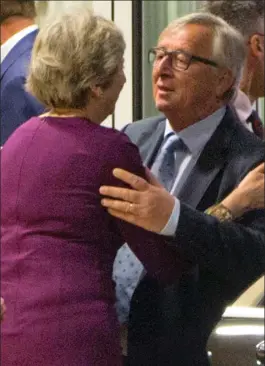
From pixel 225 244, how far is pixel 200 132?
17cm

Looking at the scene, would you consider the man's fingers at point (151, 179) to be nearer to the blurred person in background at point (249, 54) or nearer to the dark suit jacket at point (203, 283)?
the dark suit jacket at point (203, 283)

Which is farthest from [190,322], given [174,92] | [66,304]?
[174,92]

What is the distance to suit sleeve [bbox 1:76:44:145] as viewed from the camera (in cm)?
119

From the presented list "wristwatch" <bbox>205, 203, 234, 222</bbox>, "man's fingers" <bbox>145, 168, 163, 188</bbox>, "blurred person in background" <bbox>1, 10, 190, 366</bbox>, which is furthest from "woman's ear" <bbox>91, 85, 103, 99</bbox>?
"wristwatch" <bbox>205, 203, 234, 222</bbox>

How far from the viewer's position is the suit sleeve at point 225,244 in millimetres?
1031

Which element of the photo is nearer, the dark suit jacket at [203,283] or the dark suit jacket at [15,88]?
the dark suit jacket at [203,283]

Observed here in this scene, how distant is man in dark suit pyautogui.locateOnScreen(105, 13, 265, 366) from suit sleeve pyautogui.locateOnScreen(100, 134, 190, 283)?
0.15 feet

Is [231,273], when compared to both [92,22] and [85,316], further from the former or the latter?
[92,22]

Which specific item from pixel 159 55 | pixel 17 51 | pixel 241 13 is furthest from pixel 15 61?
pixel 241 13

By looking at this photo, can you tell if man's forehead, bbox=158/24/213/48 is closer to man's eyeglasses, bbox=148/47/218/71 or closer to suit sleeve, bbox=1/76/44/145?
man's eyeglasses, bbox=148/47/218/71

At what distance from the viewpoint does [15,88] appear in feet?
4.04

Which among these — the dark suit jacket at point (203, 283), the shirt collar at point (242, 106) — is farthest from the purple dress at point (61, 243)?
the shirt collar at point (242, 106)

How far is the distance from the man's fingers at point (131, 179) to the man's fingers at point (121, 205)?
22 millimetres

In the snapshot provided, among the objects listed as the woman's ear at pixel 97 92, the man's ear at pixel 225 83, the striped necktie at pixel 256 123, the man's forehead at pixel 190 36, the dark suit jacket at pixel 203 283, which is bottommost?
the dark suit jacket at pixel 203 283
